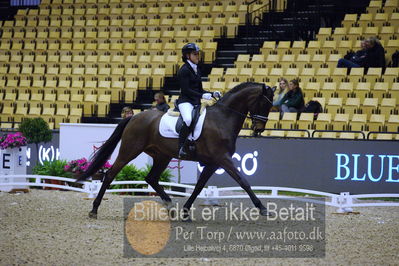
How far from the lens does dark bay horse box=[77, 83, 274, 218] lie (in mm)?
10938

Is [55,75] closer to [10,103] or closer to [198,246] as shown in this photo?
[10,103]

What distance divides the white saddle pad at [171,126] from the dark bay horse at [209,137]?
65mm

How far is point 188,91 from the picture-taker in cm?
1112

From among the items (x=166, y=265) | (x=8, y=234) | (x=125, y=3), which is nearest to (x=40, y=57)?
(x=125, y=3)

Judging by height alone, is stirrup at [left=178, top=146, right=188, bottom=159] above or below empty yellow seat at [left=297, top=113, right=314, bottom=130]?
below

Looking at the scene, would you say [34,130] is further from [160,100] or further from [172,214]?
[172,214]

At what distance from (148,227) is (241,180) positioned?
1.54 m

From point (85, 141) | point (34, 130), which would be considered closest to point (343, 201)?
point (85, 141)

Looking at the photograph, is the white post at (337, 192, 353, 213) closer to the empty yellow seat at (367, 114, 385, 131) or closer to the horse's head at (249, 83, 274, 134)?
the horse's head at (249, 83, 274, 134)

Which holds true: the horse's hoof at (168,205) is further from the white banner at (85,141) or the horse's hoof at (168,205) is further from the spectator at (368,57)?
the spectator at (368,57)

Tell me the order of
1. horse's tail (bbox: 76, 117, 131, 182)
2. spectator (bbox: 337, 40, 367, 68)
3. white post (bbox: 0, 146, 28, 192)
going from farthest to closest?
1. spectator (bbox: 337, 40, 367, 68)
2. white post (bbox: 0, 146, 28, 192)
3. horse's tail (bbox: 76, 117, 131, 182)

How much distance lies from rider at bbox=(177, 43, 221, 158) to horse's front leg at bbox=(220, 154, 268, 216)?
→ 712mm

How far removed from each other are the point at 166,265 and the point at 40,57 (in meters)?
18.6

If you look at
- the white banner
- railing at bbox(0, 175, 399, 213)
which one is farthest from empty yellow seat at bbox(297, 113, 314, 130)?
the white banner
